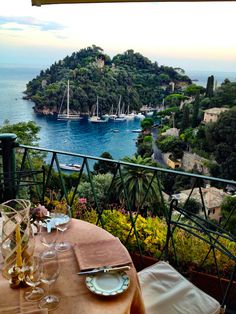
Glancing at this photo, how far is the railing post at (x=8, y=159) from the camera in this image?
1978 mm

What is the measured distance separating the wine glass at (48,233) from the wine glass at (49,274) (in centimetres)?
12

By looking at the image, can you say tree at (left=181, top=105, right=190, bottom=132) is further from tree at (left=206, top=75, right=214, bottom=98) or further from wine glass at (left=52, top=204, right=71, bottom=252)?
wine glass at (left=52, top=204, right=71, bottom=252)

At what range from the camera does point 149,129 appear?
1543 centimetres

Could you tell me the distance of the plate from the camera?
→ 0.94 meters

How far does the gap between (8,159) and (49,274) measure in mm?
1237

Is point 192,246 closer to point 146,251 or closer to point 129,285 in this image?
point 146,251

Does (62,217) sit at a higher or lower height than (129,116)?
higher

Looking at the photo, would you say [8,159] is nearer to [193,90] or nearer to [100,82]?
[100,82]

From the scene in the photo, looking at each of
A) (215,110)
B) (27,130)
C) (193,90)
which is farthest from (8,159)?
(193,90)

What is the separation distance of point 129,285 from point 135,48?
16117mm

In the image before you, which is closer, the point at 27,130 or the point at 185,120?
the point at 27,130

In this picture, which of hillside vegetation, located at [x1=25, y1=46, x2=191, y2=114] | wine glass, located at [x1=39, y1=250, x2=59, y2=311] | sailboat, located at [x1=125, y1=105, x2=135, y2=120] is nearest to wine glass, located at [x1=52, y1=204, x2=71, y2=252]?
wine glass, located at [x1=39, y1=250, x2=59, y2=311]

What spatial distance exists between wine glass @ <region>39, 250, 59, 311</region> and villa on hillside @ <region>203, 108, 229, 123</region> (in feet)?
41.8

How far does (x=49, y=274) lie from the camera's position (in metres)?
0.97
